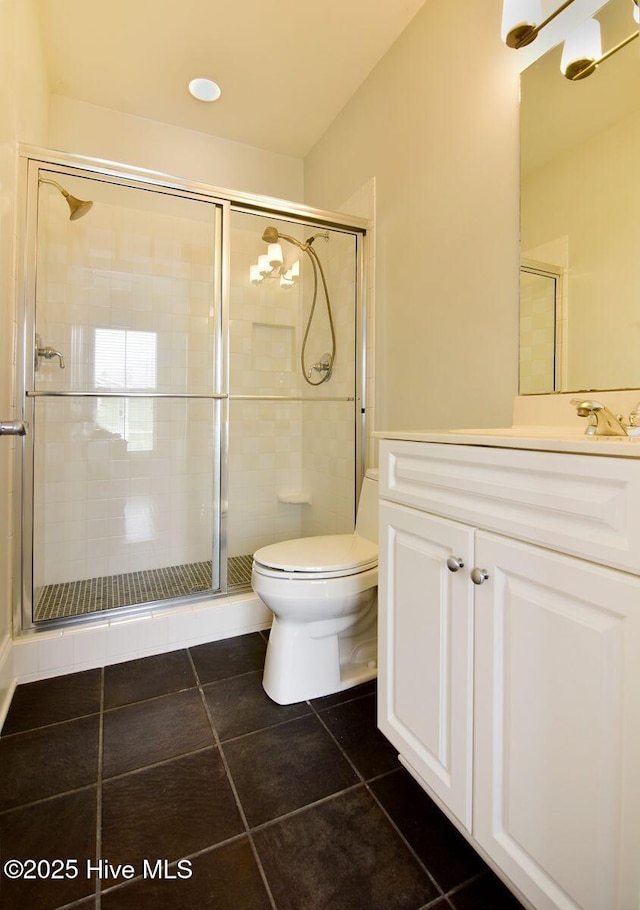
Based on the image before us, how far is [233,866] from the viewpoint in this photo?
915mm

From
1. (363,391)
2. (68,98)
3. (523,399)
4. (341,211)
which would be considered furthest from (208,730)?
(68,98)

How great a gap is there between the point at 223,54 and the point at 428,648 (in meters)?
2.48

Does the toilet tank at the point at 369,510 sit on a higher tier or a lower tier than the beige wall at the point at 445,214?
lower

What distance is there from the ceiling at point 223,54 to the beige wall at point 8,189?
288 millimetres

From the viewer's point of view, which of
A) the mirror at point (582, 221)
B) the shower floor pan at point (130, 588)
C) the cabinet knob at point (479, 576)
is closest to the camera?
the cabinet knob at point (479, 576)

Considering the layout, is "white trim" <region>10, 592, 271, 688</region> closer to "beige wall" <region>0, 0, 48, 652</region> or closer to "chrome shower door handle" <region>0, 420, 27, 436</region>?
"beige wall" <region>0, 0, 48, 652</region>

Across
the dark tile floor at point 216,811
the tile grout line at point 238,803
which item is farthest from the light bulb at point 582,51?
the tile grout line at point 238,803

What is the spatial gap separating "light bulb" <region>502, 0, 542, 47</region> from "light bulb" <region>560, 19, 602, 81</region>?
0.10 metres

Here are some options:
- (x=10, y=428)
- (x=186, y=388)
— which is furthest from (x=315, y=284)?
(x=10, y=428)

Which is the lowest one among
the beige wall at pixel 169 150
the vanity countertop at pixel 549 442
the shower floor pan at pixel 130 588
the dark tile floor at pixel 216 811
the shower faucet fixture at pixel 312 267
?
the dark tile floor at pixel 216 811

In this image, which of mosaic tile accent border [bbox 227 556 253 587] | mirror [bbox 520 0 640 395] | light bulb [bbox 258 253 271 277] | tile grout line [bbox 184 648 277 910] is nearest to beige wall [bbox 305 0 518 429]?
mirror [bbox 520 0 640 395]

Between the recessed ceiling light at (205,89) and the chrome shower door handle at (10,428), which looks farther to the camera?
the recessed ceiling light at (205,89)

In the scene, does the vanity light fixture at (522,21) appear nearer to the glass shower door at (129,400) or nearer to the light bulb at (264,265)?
the glass shower door at (129,400)

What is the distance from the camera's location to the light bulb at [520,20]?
1.18 metres
